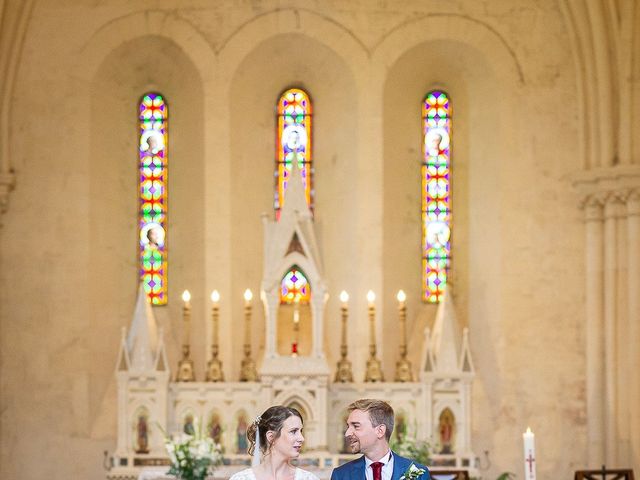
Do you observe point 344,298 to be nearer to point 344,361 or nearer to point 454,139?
point 344,361

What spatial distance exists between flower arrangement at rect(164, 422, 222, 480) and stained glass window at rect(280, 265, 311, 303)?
3.63 meters

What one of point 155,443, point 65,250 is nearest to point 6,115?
point 65,250

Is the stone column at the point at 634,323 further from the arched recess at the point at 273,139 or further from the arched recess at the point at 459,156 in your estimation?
the arched recess at the point at 273,139

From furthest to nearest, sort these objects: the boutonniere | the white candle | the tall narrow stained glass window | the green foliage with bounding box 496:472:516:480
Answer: the tall narrow stained glass window < the green foliage with bounding box 496:472:516:480 < the white candle < the boutonniere

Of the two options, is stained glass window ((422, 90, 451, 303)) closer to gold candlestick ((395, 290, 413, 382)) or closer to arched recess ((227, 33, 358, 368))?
arched recess ((227, 33, 358, 368))

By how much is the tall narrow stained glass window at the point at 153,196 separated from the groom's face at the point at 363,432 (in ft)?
35.3

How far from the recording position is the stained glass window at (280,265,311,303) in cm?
1701

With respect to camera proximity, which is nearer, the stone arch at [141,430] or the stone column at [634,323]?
the stone arch at [141,430]

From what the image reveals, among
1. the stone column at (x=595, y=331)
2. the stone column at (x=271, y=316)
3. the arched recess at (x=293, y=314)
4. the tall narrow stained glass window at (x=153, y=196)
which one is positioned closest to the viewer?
the stone column at (x=271, y=316)

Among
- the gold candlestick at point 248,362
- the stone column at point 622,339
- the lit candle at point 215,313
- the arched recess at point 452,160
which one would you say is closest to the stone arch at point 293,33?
the arched recess at point 452,160

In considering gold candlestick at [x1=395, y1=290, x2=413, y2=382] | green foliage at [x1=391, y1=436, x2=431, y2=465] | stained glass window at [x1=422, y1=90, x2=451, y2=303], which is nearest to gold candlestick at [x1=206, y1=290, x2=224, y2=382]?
gold candlestick at [x1=395, y1=290, x2=413, y2=382]

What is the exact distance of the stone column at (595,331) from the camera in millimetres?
16500

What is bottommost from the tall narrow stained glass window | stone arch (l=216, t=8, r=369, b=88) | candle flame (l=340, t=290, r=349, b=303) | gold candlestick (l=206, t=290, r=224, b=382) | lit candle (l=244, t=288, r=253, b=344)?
gold candlestick (l=206, t=290, r=224, b=382)

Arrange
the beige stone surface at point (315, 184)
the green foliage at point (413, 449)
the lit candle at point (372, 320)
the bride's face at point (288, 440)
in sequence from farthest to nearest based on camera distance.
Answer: the beige stone surface at point (315, 184) < the lit candle at point (372, 320) < the green foliage at point (413, 449) < the bride's face at point (288, 440)
